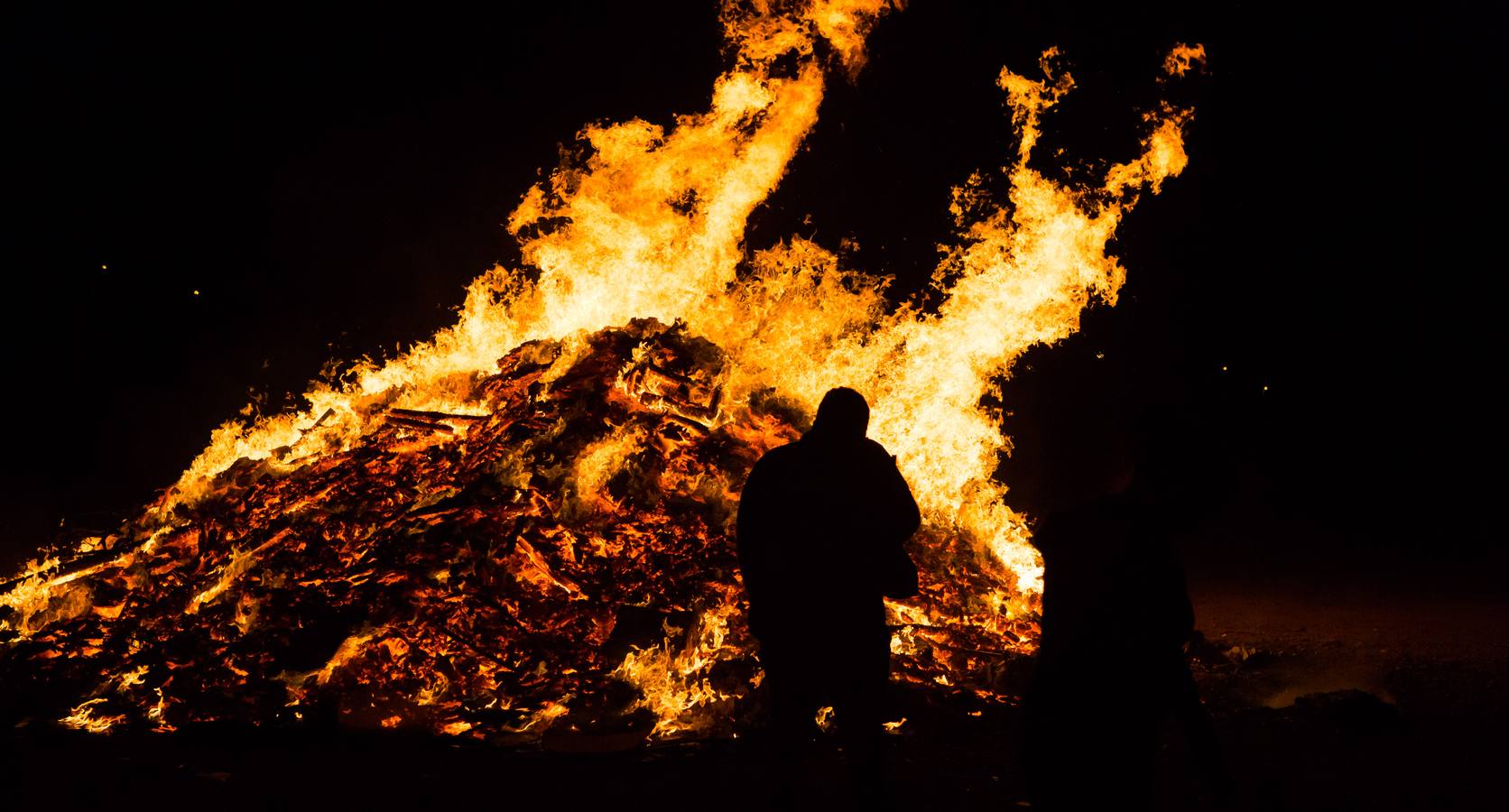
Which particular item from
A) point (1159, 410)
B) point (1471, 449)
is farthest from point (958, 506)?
point (1471, 449)

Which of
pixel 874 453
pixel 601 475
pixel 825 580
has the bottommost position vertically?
pixel 825 580

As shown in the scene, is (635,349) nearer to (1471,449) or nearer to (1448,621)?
(1448,621)

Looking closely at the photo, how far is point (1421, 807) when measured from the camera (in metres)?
3.86

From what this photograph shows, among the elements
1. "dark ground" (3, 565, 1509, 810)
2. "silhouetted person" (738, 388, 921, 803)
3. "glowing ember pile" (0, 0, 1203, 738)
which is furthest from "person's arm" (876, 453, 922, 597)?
"glowing ember pile" (0, 0, 1203, 738)

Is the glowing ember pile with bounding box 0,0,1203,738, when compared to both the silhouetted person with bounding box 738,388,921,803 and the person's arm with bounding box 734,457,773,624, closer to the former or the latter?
the silhouetted person with bounding box 738,388,921,803

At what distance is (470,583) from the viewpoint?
6.65 meters

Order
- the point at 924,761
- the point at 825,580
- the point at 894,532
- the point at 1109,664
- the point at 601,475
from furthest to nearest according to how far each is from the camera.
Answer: the point at 601,475 < the point at 924,761 < the point at 894,532 < the point at 825,580 < the point at 1109,664

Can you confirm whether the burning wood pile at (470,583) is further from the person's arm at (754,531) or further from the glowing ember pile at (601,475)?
the person's arm at (754,531)

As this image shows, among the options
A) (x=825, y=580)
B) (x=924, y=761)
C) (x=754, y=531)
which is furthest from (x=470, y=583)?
(x=825, y=580)

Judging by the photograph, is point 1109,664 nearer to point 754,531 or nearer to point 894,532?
point 894,532

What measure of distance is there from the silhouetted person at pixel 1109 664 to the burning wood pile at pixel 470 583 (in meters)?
3.47

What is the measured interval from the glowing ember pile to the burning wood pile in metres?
0.03

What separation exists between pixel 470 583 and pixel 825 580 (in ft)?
13.6

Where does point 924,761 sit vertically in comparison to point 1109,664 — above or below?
below
